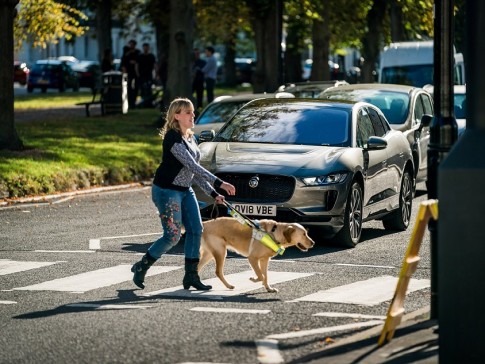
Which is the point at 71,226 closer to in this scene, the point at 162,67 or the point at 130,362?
the point at 130,362

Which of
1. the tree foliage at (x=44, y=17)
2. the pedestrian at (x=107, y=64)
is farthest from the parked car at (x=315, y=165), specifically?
the pedestrian at (x=107, y=64)

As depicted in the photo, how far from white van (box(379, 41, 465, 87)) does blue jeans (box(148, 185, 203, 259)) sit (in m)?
24.8

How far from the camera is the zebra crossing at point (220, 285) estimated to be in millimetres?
12047

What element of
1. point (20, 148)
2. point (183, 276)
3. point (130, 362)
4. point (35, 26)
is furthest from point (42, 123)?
point (130, 362)

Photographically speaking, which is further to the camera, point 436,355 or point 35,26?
point 35,26

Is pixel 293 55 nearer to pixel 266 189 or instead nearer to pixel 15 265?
pixel 266 189

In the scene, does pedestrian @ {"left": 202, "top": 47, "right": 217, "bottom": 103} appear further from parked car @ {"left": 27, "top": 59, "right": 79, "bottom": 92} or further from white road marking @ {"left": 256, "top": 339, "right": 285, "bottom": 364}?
white road marking @ {"left": 256, "top": 339, "right": 285, "bottom": 364}

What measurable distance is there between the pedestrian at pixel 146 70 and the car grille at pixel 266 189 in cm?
→ 3111

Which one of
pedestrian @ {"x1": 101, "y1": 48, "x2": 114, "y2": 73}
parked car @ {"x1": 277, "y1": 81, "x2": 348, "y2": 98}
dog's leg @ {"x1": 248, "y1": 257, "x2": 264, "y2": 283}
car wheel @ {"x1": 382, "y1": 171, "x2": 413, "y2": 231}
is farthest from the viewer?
pedestrian @ {"x1": 101, "y1": 48, "x2": 114, "y2": 73}

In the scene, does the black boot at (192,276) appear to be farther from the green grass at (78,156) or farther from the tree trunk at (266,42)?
the tree trunk at (266,42)

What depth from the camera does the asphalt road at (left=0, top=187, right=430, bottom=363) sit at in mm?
9508

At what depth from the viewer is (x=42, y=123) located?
35.5 meters

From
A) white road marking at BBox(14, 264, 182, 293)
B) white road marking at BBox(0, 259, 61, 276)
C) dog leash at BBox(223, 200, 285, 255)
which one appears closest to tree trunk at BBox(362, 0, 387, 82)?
white road marking at BBox(0, 259, 61, 276)

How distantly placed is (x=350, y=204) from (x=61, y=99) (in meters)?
39.5
